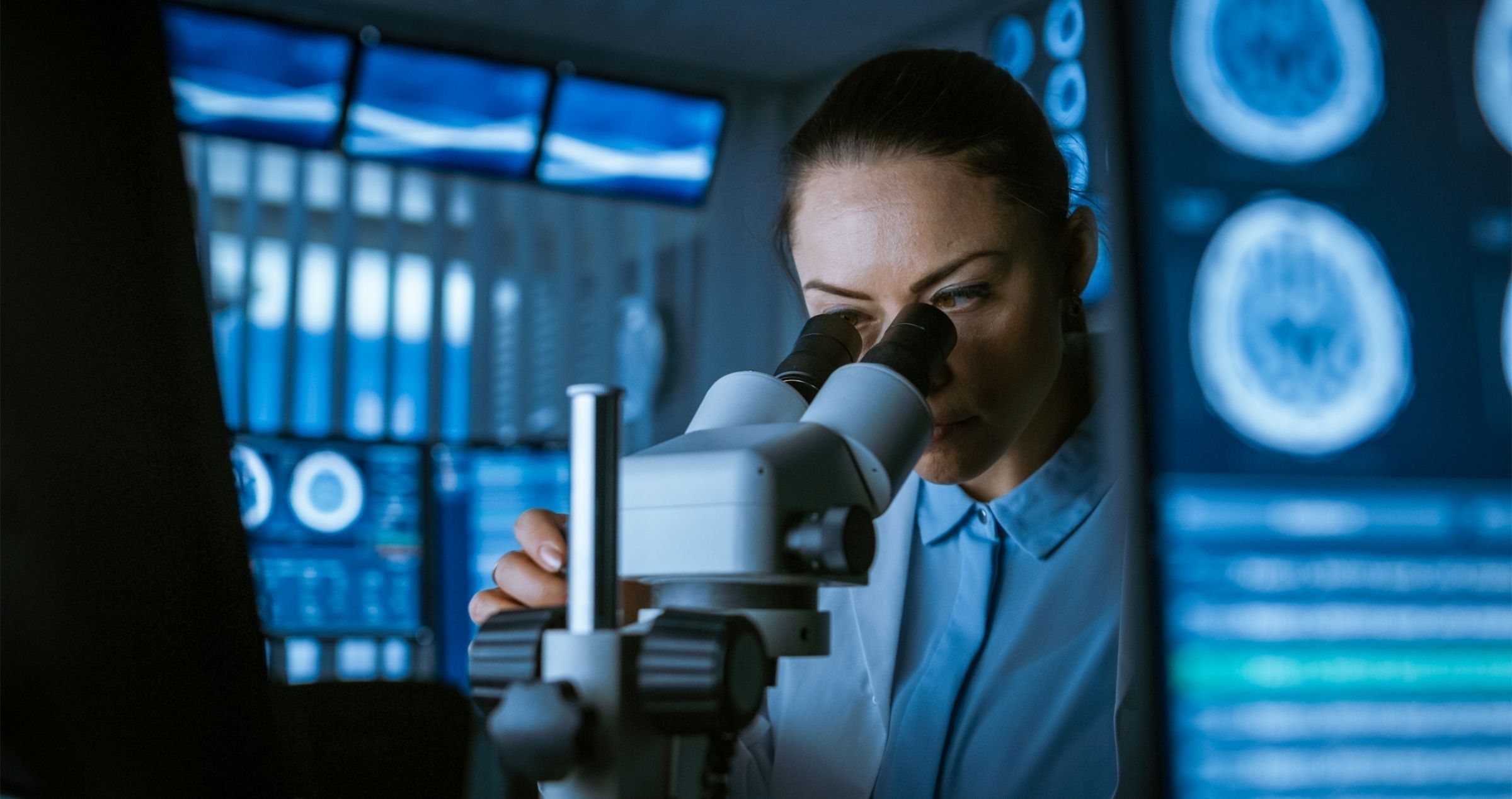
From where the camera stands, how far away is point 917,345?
0.87 meters

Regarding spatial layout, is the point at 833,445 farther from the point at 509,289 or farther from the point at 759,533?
the point at 509,289

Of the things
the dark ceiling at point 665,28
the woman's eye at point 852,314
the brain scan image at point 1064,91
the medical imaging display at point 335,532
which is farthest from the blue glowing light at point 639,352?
the woman's eye at point 852,314

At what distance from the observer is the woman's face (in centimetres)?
113

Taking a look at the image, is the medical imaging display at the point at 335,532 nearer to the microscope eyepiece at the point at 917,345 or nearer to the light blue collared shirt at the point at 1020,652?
the light blue collared shirt at the point at 1020,652

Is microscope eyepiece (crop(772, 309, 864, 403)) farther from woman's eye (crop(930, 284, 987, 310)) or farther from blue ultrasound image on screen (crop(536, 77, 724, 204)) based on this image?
blue ultrasound image on screen (crop(536, 77, 724, 204))

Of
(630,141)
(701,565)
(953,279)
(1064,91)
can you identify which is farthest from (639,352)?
(701,565)

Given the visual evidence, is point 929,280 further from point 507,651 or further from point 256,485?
point 256,485

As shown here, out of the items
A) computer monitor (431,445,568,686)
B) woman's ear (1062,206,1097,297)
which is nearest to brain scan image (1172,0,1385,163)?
woman's ear (1062,206,1097,297)

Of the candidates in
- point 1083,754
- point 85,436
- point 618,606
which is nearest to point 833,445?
point 618,606

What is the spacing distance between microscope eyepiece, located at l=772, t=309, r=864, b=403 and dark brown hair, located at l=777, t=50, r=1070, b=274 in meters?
0.29

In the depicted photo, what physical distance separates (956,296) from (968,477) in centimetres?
22

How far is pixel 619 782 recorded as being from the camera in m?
0.53

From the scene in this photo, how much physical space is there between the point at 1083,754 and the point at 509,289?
2.44 metres

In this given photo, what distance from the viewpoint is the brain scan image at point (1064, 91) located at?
7.54ft
